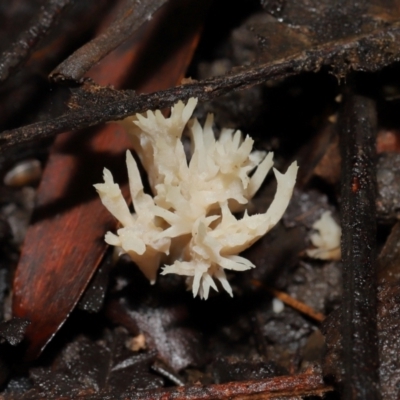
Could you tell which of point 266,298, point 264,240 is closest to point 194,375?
point 266,298

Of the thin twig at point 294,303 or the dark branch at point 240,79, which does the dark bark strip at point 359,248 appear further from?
the thin twig at point 294,303

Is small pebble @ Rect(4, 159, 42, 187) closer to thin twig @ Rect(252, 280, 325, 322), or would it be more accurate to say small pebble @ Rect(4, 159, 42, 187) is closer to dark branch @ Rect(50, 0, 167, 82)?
dark branch @ Rect(50, 0, 167, 82)

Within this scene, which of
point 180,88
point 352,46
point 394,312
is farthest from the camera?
point 352,46

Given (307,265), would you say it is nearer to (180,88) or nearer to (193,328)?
(193,328)

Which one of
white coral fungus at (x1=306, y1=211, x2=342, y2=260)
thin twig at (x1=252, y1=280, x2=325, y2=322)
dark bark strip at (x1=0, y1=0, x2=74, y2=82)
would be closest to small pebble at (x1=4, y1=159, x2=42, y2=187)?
dark bark strip at (x1=0, y1=0, x2=74, y2=82)

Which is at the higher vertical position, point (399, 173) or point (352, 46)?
point (352, 46)

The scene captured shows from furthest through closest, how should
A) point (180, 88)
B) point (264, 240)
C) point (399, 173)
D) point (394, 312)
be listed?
point (264, 240)
point (399, 173)
point (180, 88)
point (394, 312)

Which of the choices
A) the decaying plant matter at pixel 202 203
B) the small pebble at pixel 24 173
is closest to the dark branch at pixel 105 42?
the decaying plant matter at pixel 202 203
